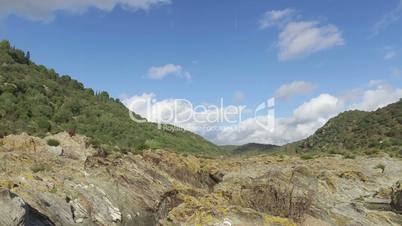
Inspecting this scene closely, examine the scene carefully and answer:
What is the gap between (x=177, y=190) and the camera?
34781 millimetres

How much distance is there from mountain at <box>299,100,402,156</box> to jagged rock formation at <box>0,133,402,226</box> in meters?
38.5

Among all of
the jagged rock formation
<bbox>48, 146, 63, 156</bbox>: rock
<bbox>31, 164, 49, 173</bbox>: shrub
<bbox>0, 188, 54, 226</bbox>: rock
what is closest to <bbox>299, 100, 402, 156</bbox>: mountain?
the jagged rock formation

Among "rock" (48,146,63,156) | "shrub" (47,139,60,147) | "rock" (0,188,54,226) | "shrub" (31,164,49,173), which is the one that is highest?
"shrub" (47,139,60,147)

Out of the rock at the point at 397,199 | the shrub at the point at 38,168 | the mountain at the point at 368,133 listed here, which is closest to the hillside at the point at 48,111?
the shrub at the point at 38,168

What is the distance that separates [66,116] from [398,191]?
66035mm

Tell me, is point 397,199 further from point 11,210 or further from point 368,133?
point 368,133

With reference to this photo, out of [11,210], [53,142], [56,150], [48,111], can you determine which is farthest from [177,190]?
[48,111]

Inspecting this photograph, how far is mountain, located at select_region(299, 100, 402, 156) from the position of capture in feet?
329

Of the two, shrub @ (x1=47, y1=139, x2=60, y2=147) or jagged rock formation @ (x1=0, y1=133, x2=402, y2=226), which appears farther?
shrub @ (x1=47, y1=139, x2=60, y2=147)

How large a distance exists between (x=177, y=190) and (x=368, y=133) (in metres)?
94.4

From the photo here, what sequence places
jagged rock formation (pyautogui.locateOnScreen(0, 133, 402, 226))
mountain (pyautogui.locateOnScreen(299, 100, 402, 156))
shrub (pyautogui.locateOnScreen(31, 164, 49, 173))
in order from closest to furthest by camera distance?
jagged rock formation (pyautogui.locateOnScreen(0, 133, 402, 226)) < shrub (pyautogui.locateOnScreen(31, 164, 49, 173)) < mountain (pyautogui.locateOnScreen(299, 100, 402, 156))

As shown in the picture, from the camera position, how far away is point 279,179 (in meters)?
24.2

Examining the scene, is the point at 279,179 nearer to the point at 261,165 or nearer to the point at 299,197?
the point at 299,197

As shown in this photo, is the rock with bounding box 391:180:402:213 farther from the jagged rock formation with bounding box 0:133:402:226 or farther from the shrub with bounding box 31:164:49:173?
the shrub with bounding box 31:164:49:173
